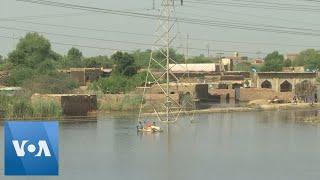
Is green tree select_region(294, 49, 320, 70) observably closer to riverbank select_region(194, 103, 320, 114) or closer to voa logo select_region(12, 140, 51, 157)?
riverbank select_region(194, 103, 320, 114)

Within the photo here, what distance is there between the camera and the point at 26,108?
3347 cm

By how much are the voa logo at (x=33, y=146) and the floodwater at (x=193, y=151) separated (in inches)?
230

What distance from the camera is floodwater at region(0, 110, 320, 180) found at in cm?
1809

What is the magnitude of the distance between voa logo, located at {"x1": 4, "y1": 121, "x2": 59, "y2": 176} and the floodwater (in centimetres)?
584

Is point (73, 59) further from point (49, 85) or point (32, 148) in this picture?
point (32, 148)

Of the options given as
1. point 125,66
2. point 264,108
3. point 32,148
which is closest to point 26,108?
point 264,108

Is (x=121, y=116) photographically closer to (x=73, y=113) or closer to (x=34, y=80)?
(x=73, y=113)

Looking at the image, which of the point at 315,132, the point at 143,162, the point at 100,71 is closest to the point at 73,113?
the point at 315,132

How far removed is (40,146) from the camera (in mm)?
8836

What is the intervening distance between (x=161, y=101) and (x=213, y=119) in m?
5.16

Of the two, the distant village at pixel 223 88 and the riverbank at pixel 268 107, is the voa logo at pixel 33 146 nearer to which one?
the distant village at pixel 223 88

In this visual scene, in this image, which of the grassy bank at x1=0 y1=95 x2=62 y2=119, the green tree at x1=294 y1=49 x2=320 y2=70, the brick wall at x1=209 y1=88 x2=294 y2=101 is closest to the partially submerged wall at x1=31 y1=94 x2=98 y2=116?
the grassy bank at x1=0 y1=95 x2=62 y2=119

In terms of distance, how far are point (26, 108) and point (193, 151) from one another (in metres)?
12.7

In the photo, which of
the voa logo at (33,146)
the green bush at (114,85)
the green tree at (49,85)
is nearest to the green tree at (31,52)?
the green bush at (114,85)
